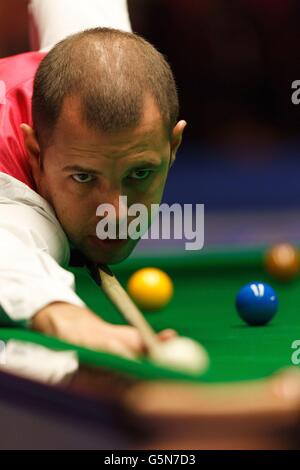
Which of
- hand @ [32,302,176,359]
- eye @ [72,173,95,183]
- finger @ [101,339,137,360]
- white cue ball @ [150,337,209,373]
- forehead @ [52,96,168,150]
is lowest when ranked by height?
white cue ball @ [150,337,209,373]

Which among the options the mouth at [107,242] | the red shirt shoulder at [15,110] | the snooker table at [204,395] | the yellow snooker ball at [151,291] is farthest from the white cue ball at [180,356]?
the yellow snooker ball at [151,291]

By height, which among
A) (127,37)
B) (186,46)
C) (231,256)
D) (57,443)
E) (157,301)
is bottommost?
(57,443)

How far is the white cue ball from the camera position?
1.90m

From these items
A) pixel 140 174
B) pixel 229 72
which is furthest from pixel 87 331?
pixel 229 72

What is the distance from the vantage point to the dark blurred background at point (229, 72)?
9867 millimetres

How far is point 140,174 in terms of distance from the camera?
296cm

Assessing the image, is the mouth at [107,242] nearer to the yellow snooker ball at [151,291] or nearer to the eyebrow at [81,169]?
the eyebrow at [81,169]

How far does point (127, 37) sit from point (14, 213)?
604 mm

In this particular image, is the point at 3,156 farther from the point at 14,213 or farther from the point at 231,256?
the point at 231,256

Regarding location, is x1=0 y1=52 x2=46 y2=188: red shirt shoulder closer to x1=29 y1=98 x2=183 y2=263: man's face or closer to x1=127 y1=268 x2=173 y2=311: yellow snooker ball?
x1=29 y1=98 x2=183 y2=263: man's face

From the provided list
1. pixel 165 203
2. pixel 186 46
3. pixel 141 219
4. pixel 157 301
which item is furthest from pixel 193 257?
pixel 186 46

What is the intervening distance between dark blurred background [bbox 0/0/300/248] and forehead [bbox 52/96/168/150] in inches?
266

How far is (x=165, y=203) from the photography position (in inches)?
329

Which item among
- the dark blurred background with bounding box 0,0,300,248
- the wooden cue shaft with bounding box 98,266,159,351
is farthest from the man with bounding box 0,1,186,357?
the dark blurred background with bounding box 0,0,300,248
